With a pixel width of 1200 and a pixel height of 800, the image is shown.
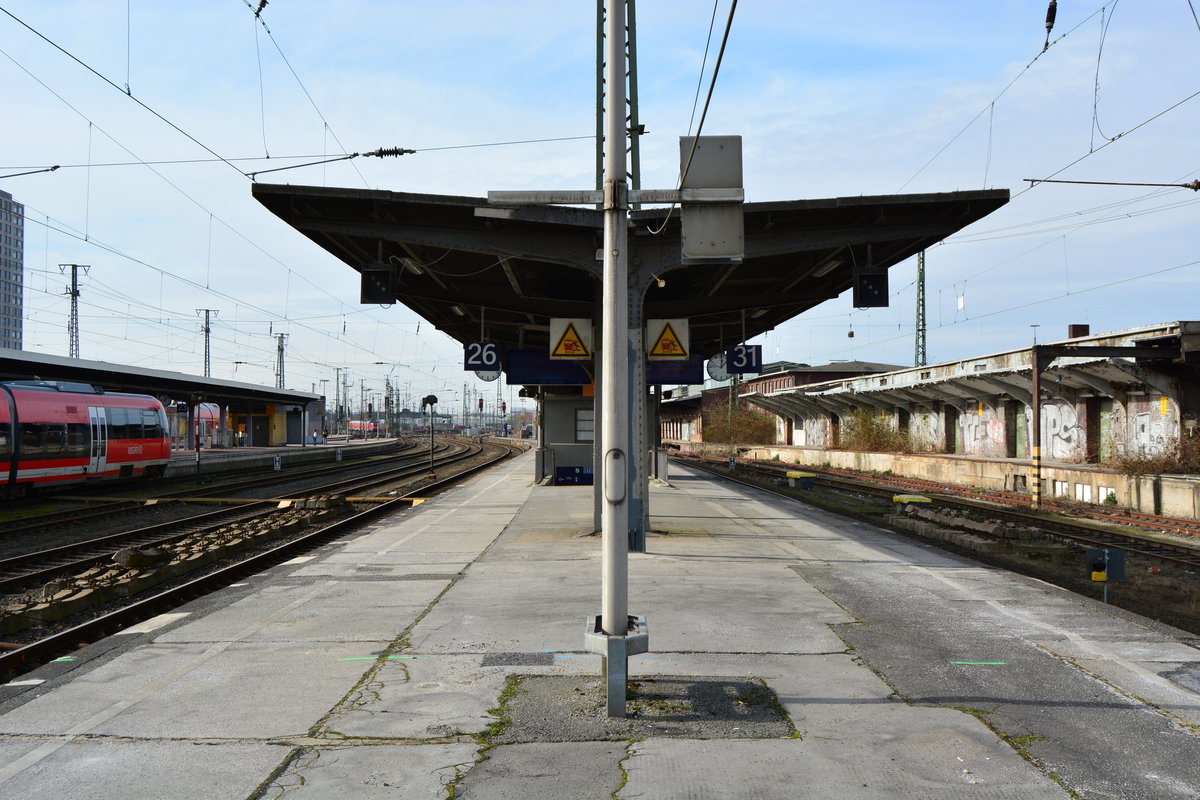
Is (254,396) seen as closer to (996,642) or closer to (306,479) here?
(306,479)

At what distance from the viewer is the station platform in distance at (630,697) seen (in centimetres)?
420

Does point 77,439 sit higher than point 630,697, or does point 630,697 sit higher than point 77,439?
point 77,439

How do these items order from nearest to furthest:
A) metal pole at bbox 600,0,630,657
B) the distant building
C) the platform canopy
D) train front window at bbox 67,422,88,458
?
metal pole at bbox 600,0,630,657 < the platform canopy < train front window at bbox 67,422,88,458 < the distant building

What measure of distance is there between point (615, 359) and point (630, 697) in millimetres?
2198

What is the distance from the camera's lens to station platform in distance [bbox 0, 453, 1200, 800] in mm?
4199

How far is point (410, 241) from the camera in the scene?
1130 cm

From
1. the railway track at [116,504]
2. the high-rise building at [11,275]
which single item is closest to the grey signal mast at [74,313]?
the railway track at [116,504]

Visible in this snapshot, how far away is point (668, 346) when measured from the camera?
44.1ft

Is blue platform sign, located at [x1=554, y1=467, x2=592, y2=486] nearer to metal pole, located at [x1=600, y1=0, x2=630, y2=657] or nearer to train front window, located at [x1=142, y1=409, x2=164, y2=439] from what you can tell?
train front window, located at [x1=142, y1=409, x2=164, y2=439]

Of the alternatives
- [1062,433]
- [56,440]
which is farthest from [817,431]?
[56,440]

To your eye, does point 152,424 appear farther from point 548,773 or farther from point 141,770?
point 548,773

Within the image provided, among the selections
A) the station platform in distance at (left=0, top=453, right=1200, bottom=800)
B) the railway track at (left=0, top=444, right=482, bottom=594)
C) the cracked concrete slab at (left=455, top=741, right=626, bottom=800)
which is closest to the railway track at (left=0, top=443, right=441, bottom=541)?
the railway track at (left=0, top=444, right=482, bottom=594)

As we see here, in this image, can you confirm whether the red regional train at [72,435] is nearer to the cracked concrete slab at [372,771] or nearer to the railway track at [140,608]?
the railway track at [140,608]

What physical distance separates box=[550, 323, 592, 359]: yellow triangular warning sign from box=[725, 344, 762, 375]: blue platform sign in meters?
5.21
